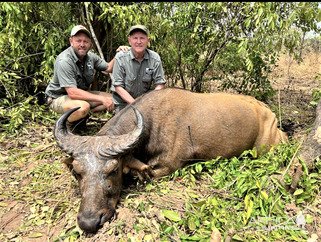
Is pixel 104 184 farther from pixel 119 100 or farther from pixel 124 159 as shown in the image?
pixel 119 100

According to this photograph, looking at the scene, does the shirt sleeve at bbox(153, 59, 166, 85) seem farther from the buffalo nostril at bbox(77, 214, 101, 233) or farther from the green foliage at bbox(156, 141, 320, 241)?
the buffalo nostril at bbox(77, 214, 101, 233)

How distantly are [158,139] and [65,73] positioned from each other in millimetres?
2237

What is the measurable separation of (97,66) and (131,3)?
158cm

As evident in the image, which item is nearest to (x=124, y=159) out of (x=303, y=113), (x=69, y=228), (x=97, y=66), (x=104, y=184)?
(x=104, y=184)

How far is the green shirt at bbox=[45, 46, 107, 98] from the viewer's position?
6215mm

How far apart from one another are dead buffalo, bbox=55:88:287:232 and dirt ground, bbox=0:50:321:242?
343 millimetres

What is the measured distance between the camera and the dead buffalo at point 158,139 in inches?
155

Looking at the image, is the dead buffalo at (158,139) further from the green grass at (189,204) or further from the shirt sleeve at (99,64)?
the shirt sleeve at (99,64)

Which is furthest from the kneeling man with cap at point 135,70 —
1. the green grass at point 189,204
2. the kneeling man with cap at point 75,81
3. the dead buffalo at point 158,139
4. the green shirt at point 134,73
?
the green grass at point 189,204

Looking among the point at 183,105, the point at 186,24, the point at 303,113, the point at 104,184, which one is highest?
the point at 186,24

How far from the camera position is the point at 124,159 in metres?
4.44

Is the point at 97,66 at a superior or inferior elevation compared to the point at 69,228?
superior

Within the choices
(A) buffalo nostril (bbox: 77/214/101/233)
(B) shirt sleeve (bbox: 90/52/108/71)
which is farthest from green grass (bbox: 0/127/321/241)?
(B) shirt sleeve (bbox: 90/52/108/71)

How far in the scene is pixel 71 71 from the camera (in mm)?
6250
